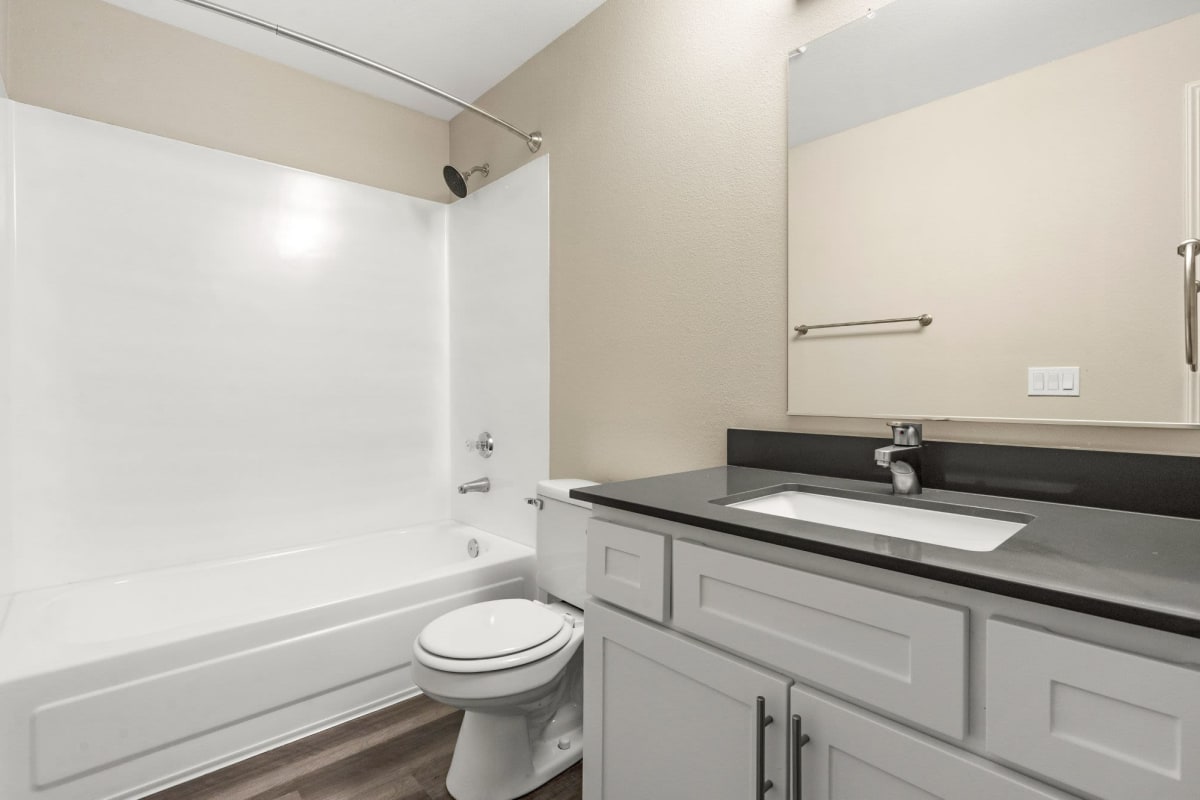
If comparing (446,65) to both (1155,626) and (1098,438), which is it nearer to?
(1098,438)

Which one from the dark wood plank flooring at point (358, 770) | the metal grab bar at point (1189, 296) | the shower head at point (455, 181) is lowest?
the dark wood plank flooring at point (358, 770)

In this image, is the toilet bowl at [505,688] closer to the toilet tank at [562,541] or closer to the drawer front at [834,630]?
the toilet tank at [562,541]

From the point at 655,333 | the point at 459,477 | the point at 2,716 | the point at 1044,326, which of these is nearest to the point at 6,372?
the point at 2,716

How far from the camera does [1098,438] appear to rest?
1.06 metres

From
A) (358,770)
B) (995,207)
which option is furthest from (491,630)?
(995,207)

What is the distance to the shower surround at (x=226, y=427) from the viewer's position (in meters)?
1.66

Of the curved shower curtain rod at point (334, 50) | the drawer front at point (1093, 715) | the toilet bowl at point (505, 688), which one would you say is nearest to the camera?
the drawer front at point (1093, 715)

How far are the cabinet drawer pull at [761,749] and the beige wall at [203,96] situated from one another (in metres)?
2.75

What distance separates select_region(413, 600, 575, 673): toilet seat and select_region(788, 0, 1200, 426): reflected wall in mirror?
2.95ft

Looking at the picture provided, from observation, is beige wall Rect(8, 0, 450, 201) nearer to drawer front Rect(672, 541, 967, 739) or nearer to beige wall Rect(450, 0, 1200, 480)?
beige wall Rect(450, 0, 1200, 480)

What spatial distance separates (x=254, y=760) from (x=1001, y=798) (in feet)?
6.42

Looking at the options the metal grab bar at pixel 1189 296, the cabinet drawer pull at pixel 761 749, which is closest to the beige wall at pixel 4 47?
the cabinet drawer pull at pixel 761 749

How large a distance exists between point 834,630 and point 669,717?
0.39 metres

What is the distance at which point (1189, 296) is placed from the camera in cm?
96
